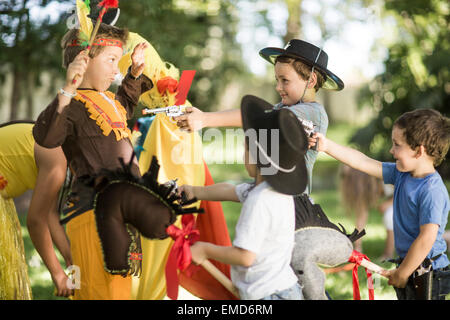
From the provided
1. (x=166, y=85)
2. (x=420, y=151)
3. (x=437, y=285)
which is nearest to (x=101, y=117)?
(x=166, y=85)

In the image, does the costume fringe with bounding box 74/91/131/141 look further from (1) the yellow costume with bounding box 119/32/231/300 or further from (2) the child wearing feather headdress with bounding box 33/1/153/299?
(1) the yellow costume with bounding box 119/32/231/300

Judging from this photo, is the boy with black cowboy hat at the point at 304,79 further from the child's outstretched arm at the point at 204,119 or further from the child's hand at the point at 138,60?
the child's hand at the point at 138,60

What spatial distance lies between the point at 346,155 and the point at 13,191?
1865 millimetres

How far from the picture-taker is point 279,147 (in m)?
2.17

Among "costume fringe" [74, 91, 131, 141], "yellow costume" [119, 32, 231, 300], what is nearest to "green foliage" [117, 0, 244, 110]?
"yellow costume" [119, 32, 231, 300]

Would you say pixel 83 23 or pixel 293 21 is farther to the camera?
pixel 293 21

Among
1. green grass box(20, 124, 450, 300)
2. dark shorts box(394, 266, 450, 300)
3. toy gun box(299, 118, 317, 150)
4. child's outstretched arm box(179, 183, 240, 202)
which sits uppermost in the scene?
toy gun box(299, 118, 317, 150)

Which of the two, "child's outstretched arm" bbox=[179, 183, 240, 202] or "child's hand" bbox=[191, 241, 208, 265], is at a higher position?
"child's outstretched arm" bbox=[179, 183, 240, 202]

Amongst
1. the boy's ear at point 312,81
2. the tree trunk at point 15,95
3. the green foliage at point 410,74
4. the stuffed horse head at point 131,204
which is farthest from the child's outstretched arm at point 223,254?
the green foliage at point 410,74

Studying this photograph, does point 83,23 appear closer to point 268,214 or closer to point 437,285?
point 268,214

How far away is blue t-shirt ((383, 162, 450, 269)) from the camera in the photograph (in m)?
2.61

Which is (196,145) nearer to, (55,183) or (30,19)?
(55,183)

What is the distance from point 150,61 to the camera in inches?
122

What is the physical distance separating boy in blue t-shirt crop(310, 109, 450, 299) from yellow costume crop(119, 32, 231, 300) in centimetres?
92
